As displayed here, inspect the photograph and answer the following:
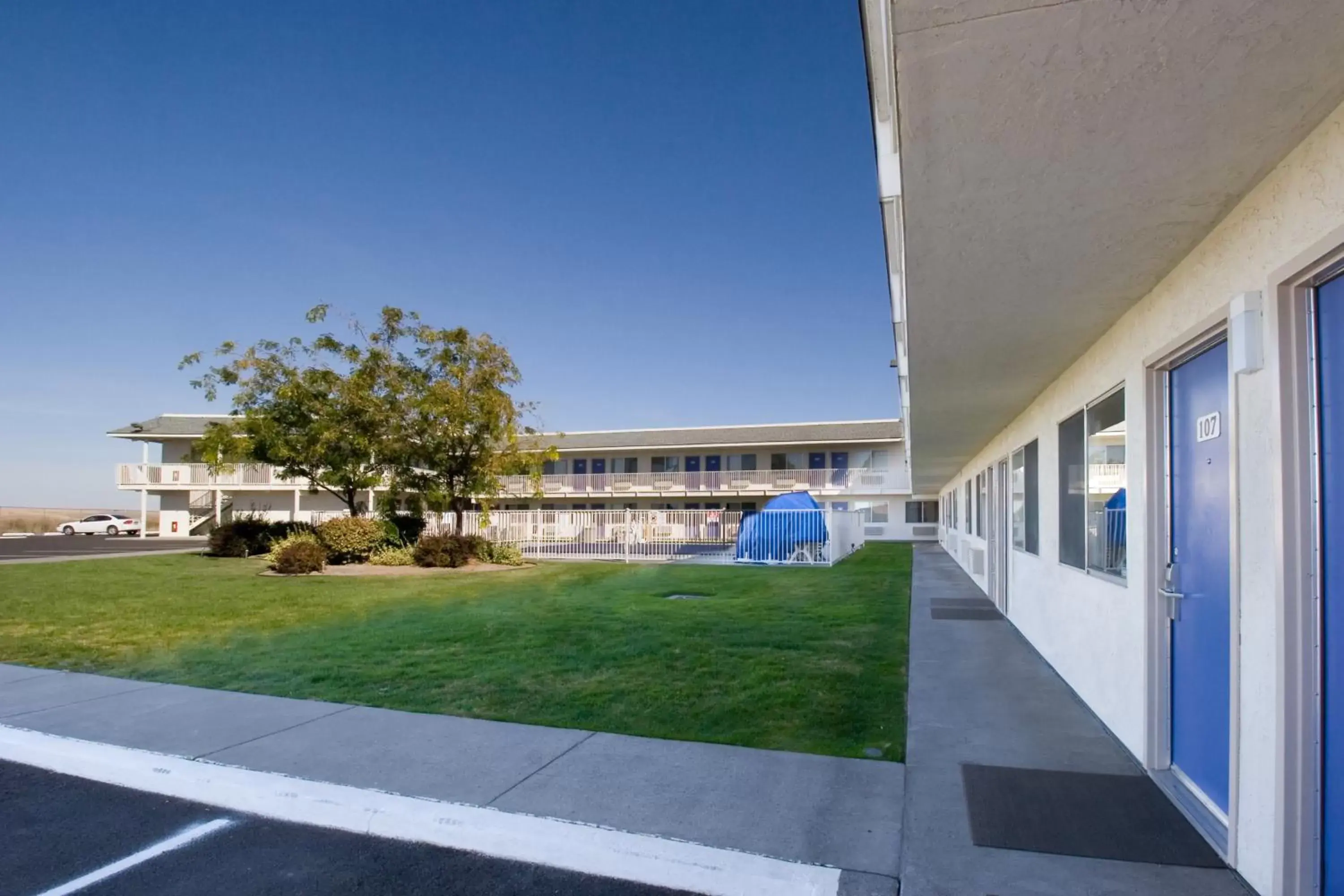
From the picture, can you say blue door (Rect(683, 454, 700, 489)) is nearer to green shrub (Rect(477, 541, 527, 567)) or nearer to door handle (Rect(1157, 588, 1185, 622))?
green shrub (Rect(477, 541, 527, 567))

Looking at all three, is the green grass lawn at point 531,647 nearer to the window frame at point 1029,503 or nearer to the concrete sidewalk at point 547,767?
the concrete sidewalk at point 547,767

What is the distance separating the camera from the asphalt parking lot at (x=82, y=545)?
86.4 ft

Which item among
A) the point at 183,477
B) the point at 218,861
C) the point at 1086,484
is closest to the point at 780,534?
the point at 1086,484

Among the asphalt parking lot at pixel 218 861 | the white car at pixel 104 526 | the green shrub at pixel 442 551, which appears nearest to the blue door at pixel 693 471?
the green shrub at pixel 442 551

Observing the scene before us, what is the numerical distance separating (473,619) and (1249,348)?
1012 cm

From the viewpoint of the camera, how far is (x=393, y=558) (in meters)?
20.8

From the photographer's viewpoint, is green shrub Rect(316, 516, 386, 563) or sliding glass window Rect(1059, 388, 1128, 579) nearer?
sliding glass window Rect(1059, 388, 1128, 579)

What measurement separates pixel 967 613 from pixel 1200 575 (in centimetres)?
832

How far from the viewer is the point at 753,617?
11.6m

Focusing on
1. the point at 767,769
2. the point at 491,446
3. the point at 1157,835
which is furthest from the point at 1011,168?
the point at 491,446

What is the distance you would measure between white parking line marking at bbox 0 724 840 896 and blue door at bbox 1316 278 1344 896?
1.85 m

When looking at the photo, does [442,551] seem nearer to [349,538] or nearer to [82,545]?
[349,538]

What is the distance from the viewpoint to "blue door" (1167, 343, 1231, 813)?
386 centimetres

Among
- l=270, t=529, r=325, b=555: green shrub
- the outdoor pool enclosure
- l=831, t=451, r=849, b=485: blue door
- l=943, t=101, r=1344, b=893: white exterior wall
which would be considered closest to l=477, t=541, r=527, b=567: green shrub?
the outdoor pool enclosure
